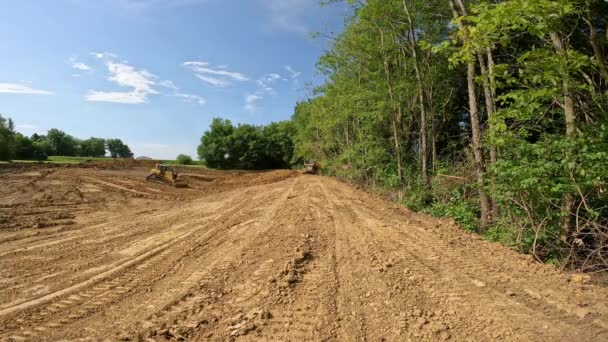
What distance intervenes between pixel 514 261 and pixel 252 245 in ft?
13.9

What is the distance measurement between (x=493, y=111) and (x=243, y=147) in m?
47.8

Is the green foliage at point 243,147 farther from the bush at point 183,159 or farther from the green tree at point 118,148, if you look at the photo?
the green tree at point 118,148

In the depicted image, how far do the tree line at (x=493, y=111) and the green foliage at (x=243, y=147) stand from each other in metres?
31.7

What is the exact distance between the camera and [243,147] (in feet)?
182

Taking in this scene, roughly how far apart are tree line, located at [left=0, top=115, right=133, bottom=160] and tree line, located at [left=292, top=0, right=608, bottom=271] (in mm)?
41983

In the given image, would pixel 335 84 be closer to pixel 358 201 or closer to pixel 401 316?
pixel 358 201

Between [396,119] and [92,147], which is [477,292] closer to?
[396,119]

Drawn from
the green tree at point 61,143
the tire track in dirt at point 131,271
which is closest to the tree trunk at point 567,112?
the tire track in dirt at point 131,271

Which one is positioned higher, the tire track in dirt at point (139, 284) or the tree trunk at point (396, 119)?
the tree trunk at point (396, 119)

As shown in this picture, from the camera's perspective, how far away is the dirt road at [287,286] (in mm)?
3709

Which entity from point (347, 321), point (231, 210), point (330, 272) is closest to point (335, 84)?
point (231, 210)

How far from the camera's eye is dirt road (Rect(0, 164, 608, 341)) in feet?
12.2

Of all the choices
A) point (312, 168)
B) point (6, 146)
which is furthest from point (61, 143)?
point (312, 168)

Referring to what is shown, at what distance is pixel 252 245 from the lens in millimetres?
6777
